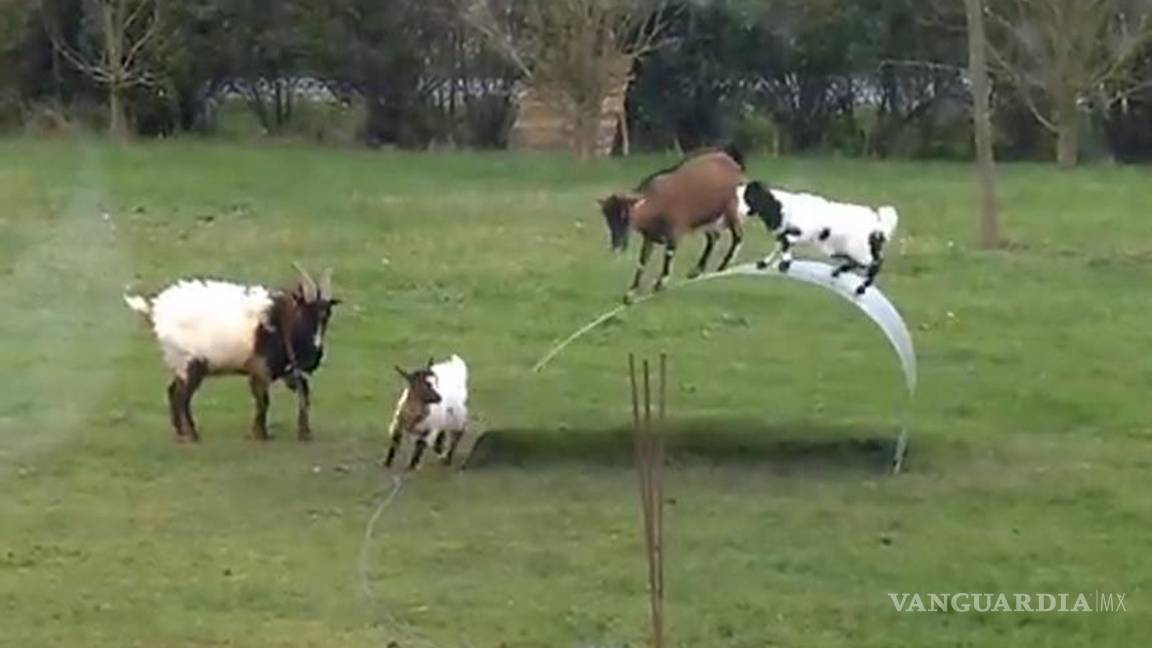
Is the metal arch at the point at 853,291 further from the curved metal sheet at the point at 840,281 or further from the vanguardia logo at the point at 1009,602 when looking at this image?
the vanguardia logo at the point at 1009,602

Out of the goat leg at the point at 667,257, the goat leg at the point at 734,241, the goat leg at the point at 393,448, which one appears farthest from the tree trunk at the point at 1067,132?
the goat leg at the point at 667,257

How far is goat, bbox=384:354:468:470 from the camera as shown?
324 inches

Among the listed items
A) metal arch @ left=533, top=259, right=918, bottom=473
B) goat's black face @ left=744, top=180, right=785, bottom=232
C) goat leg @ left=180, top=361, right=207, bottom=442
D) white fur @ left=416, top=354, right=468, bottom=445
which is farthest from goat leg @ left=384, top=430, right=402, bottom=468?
goat's black face @ left=744, top=180, right=785, bottom=232

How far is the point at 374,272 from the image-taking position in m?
13.3

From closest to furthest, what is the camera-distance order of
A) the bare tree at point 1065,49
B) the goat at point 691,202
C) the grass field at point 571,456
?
the grass field at point 571,456, the goat at point 691,202, the bare tree at point 1065,49

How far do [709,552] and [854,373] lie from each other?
3041mm

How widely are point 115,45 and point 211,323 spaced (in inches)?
537

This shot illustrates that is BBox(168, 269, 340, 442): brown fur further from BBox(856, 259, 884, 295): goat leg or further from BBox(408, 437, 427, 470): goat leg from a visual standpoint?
BBox(856, 259, 884, 295): goat leg

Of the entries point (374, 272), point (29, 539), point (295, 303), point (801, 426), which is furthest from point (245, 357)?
point (374, 272)

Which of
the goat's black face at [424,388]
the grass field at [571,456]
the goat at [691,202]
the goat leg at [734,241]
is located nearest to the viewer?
the grass field at [571,456]

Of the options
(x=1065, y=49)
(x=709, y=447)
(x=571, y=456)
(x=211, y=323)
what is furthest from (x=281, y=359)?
(x=1065, y=49)

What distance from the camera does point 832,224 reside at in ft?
24.2

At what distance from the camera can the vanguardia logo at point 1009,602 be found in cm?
679

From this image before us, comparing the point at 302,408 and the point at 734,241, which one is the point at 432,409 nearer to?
the point at 302,408
